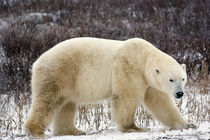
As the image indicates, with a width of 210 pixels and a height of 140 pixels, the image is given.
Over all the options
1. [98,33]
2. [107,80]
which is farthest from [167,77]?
[98,33]

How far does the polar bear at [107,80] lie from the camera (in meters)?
3.65

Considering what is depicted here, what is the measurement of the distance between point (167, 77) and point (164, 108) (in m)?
0.54

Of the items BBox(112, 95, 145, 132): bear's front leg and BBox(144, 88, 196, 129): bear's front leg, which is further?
BBox(144, 88, 196, 129): bear's front leg

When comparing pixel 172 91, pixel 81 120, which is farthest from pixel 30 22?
Answer: pixel 172 91

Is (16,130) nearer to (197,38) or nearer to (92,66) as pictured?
(92,66)

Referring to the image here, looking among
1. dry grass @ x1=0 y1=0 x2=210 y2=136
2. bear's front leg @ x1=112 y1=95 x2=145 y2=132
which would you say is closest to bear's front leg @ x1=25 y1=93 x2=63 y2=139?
bear's front leg @ x1=112 y1=95 x2=145 y2=132

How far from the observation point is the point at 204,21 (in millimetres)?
10961

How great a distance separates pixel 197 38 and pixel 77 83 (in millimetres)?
6509

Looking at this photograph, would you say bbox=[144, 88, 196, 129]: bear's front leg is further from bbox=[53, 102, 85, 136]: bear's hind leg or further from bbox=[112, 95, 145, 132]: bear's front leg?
bbox=[53, 102, 85, 136]: bear's hind leg

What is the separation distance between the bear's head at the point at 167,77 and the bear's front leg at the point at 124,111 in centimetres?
29

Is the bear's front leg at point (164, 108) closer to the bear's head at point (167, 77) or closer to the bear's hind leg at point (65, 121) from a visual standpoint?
the bear's head at point (167, 77)

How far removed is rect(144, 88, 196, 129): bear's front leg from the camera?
153 inches

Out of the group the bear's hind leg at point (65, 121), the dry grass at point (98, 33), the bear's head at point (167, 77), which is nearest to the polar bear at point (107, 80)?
the bear's head at point (167, 77)

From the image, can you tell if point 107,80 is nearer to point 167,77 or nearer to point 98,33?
point 167,77
